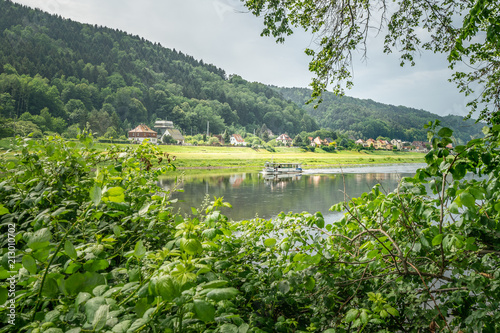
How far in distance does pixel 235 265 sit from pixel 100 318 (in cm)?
113

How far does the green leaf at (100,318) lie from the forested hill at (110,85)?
169 ft

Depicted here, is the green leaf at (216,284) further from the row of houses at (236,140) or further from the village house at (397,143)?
the village house at (397,143)

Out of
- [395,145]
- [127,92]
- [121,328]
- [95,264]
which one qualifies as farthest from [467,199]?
[127,92]

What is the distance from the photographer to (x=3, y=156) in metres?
2.01

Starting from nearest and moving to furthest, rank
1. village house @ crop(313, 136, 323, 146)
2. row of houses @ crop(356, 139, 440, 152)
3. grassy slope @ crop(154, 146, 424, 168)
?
grassy slope @ crop(154, 146, 424, 168) → row of houses @ crop(356, 139, 440, 152) → village house @ crop(313, 136, 323, 146)

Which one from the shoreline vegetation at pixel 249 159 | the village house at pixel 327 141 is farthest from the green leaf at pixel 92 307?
the village house at pixel 327 141

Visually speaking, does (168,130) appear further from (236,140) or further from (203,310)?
(203,310)

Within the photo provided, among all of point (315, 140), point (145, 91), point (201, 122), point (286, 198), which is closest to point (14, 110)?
point (145, 91)

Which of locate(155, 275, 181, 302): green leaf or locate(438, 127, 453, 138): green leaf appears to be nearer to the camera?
locate(155, 275, 181, 302): green leaf

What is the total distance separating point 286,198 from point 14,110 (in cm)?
6136

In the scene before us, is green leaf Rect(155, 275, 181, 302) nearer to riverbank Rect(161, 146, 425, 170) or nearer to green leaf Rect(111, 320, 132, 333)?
green leaf Rect(111, 320, 132, 333)

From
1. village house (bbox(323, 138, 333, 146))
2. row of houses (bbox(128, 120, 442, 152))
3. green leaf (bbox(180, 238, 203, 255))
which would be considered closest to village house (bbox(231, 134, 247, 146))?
row of houses (bbox(128, 120, 442, 152))

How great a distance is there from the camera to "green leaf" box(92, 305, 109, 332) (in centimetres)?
63

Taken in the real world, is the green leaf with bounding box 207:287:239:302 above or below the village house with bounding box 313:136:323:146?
below
